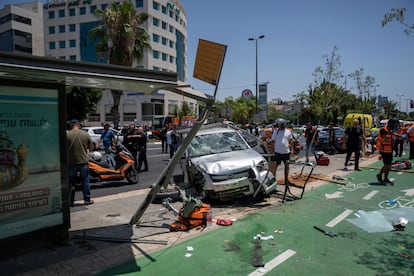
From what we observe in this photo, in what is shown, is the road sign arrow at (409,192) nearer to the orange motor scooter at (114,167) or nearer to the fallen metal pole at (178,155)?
the fallen metal pole at (178,155)

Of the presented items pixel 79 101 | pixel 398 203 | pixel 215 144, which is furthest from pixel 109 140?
pixel 79 101

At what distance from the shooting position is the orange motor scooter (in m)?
8.61

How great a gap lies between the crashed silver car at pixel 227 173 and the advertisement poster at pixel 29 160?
9.80ft

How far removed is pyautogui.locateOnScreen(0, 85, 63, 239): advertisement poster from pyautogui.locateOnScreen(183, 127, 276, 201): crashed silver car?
2.99 metres

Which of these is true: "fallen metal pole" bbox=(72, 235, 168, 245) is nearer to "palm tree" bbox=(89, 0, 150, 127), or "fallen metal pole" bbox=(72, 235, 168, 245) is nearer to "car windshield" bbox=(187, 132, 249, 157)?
"car windshield" bbox=(187, 132, 249, 157)

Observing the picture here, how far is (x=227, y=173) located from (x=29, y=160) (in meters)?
3.65

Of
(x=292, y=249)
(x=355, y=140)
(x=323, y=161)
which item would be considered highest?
(x=355, y=140)

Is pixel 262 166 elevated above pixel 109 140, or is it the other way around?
pixel 109 140

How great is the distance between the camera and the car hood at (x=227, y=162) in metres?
6.36

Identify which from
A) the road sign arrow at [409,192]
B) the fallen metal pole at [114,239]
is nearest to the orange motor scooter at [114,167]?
the fallen metal pole at [114,239]

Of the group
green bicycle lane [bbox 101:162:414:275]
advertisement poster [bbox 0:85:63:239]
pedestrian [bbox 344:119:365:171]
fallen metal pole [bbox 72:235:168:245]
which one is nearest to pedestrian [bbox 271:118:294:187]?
green bicycle lane [bbox 101:162:414:275]

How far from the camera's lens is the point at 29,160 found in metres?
4.09

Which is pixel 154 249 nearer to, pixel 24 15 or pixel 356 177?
pixel 356 177

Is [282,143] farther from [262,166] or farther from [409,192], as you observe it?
[409,192]
